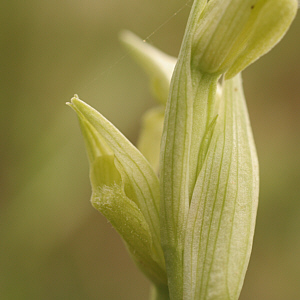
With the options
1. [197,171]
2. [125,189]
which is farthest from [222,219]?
[125,189]

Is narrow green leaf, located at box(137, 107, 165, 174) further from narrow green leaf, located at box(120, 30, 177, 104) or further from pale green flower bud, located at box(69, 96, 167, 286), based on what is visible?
pale green flower bud, located at box(69, 96, 167, 286)

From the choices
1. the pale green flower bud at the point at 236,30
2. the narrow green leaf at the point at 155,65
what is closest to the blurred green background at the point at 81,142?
the narrow green leaf at the point at 155,65

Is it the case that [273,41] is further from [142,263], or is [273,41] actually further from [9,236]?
[9,236]

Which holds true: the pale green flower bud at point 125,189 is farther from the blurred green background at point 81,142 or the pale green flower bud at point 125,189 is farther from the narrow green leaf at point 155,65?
the blurred green background at point 81,142

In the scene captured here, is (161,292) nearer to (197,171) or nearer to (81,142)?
(197,171)

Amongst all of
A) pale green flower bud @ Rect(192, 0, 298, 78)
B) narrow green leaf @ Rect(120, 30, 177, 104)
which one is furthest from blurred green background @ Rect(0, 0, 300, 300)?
pale green flower bud @ Rect(192, 0, 298, 78)

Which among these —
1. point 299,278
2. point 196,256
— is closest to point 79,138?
point 196,256
